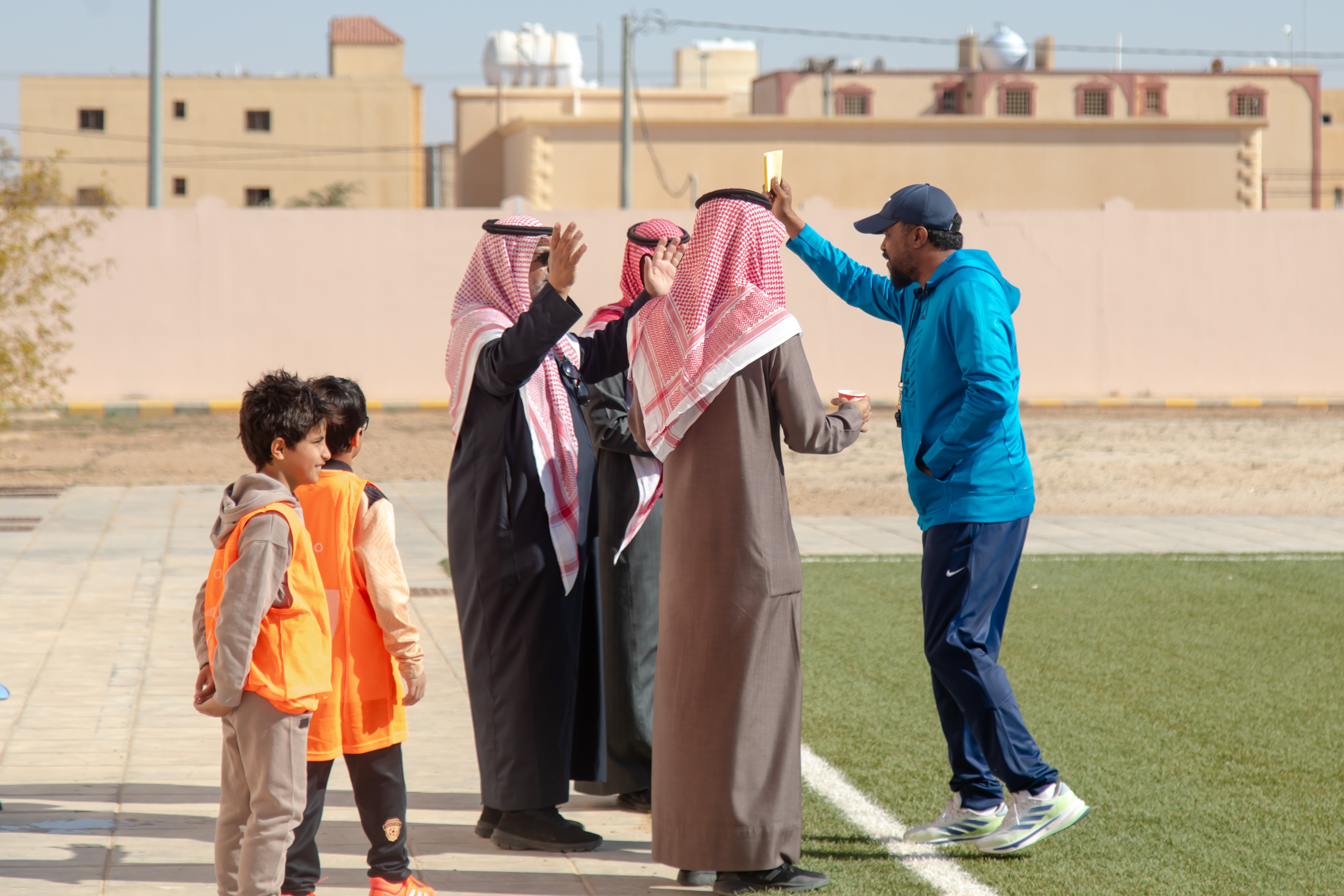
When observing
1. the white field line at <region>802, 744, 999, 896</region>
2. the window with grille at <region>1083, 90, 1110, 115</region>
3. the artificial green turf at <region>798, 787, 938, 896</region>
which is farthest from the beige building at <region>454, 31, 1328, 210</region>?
the artificial green turf at <region>798, 787, 938, 896</region>

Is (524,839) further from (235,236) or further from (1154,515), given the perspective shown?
(235,236)

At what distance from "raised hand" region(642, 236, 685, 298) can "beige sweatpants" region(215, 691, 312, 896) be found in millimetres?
1599

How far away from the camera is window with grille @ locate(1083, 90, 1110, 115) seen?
56.0 metres

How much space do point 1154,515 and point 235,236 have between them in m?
14.2

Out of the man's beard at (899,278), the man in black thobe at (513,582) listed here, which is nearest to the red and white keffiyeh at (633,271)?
the man in black thobe at (513,582)

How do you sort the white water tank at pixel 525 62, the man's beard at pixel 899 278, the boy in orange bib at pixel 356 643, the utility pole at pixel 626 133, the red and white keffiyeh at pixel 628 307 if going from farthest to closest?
the white water tank at pixel 525 62 → the utility pole at pixel 626 133 → the red and white keffiyeh at pixel 628 307 → the man's beard at pixel 899 278 → the boy in orange bib at pixel 356 643

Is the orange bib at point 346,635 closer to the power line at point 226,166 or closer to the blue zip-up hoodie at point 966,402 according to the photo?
the blue zip-up hoodie at point 966,402

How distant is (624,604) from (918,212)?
1.55m

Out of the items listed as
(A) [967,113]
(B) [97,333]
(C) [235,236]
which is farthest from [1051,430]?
(A) [967,113]

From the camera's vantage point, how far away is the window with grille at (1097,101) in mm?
56031

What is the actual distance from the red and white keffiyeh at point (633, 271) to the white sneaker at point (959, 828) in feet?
6.15

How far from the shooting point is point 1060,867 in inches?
159

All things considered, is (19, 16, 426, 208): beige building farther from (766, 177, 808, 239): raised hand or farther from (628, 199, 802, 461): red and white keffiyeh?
(628, 199, 802, 461): red and white keffiyeh

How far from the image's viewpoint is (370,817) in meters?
3.64
